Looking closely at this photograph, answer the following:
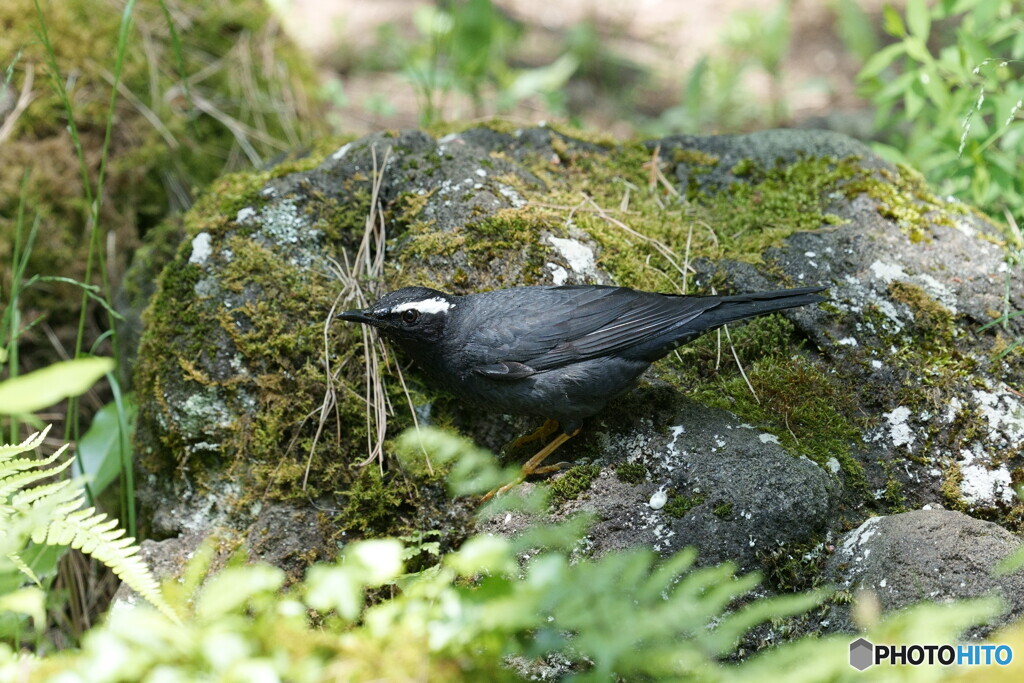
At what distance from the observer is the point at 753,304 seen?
12.2 ft

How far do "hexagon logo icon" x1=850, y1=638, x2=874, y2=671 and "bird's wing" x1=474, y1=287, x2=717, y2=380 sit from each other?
172 centimetres

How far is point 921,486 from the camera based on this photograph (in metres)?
3.54

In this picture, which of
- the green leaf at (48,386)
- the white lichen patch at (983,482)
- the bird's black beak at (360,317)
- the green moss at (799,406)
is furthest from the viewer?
the bird's black beak at (360,317)

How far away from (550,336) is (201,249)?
215cm

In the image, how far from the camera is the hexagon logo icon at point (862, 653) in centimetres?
237

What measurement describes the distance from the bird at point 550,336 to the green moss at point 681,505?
64 cm

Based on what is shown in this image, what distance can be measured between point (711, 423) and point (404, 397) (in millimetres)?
1631

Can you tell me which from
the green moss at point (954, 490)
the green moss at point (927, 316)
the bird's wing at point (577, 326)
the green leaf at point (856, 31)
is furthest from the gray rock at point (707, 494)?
the green leaf at point (856, 31)

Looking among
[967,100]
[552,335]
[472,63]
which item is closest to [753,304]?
[552,335]

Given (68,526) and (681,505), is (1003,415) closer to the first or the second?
(681,505)

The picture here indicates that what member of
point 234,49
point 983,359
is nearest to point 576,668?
point 983,359

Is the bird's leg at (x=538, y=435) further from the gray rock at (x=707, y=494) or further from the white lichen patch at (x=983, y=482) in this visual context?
the white lichen patch at (x=983, y=482)

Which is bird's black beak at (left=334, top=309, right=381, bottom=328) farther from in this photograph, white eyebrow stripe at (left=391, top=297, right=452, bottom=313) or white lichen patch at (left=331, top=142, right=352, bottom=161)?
white lichen patch at (left=331, top=142, right=352, bottom=161)

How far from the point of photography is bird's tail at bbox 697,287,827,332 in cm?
368
